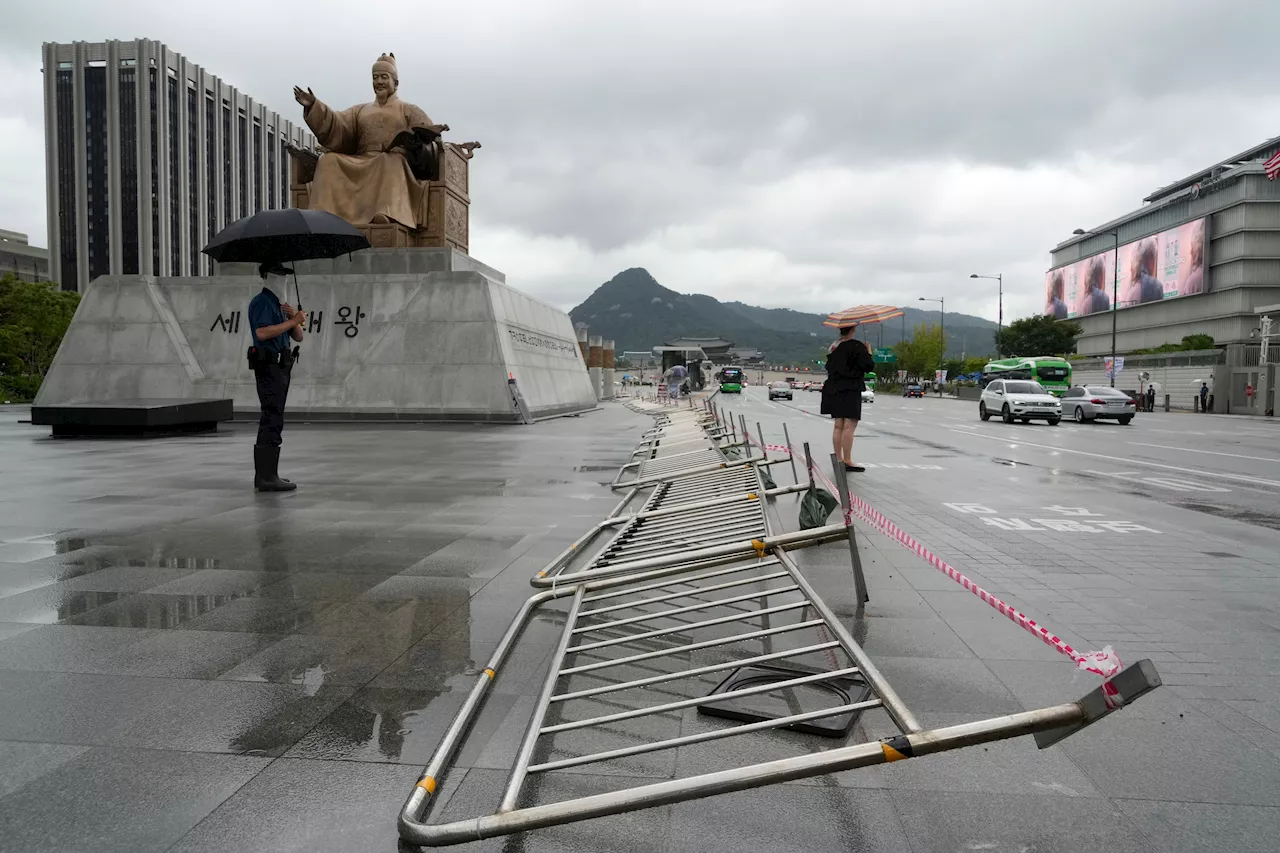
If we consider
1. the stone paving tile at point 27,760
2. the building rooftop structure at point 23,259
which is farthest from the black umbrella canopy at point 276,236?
the building rooftop structure at point 23,259

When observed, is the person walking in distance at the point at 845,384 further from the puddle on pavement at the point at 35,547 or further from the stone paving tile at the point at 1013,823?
the stone paving tile at the point at 1013,823

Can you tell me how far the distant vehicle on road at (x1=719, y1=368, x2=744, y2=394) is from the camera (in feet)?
256

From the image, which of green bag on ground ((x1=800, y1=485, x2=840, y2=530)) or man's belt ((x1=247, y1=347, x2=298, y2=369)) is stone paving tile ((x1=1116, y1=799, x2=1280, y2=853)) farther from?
man's belt ((x1=247, y1=347, x2=298, y2=369))

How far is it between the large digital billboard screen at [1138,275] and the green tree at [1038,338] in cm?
741

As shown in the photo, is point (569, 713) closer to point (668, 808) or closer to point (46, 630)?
point (668, 808)

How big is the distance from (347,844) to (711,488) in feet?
19.3

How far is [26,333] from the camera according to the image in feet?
157

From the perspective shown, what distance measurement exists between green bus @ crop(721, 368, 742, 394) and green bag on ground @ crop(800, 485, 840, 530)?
70607mm

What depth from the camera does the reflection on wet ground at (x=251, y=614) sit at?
306cm

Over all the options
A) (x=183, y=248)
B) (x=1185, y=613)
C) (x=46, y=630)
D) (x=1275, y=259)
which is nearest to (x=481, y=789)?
(x=46, y=630)

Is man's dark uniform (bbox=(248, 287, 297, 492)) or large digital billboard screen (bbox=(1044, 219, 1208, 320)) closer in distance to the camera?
man's dark uniform (bbox=(248, 287, 297, 492))

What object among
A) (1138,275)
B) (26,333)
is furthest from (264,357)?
(1138,275)

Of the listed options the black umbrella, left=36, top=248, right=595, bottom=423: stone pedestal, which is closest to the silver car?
left=36, top=248, right=595, bottom=423: stone pedestal

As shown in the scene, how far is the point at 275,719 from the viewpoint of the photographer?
3.22 meters
